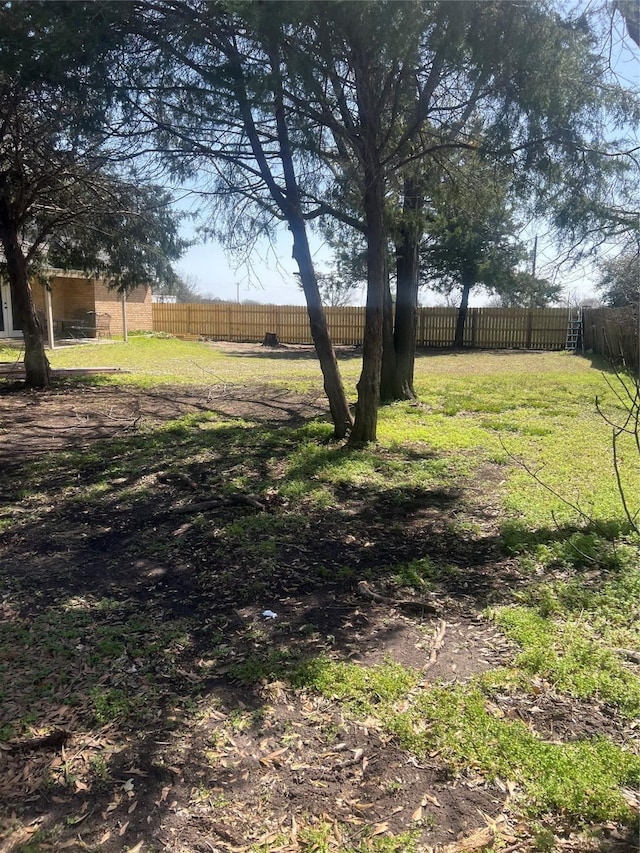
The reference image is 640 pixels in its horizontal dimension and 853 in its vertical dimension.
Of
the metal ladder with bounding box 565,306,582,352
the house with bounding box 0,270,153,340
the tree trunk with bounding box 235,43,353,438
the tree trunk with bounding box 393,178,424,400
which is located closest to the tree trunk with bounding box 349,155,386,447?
the tree trunk with bounding box 235,43,353,438

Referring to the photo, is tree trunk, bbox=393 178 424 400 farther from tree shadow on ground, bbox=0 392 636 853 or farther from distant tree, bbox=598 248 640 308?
tree shadow on ground, bbox=0 392 636 853

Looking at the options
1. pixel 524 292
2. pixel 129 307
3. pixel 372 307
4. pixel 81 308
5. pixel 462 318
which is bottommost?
pixel 372 307

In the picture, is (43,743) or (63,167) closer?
(43,743)

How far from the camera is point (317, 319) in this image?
7824mm

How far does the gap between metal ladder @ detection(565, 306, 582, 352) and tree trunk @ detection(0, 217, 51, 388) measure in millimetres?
19883

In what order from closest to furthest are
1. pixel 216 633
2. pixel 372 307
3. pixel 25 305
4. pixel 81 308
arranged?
pixel 216 633 → pixel 372 307 → pixel 25 305 → pixel 81 308

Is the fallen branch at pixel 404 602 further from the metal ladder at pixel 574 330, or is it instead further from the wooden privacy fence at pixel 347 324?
the wooden privacy fence at pixel 347 324

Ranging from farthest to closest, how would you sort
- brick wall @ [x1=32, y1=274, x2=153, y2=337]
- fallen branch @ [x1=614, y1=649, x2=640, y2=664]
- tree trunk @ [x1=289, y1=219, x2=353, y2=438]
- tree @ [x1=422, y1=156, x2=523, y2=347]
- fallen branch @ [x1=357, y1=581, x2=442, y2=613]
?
brick wall @ [x1=32, y1=274, x2=153, y2=337] → tree @ [x1=422, y1=156, x2=523, y2=347] → tree trunk @ [x1=289, y1=219, x2=353, y2=438] → fallen branch @ [x1=357, y1=581, x2=442, y2=613] → fallen branch @ [x1=614, y1=649, x2=640, y2=664]

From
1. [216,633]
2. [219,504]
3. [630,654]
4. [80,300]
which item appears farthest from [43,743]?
[80,300]

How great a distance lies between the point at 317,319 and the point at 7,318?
18.2 meters

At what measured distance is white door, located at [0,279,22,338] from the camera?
2173 cm

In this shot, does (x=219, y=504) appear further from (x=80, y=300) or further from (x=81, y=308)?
(x=80, y=300)

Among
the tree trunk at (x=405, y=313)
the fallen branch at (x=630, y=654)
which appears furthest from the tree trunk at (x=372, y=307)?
the fallen branch at (x=630, y=654)

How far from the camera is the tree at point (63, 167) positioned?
559cm
